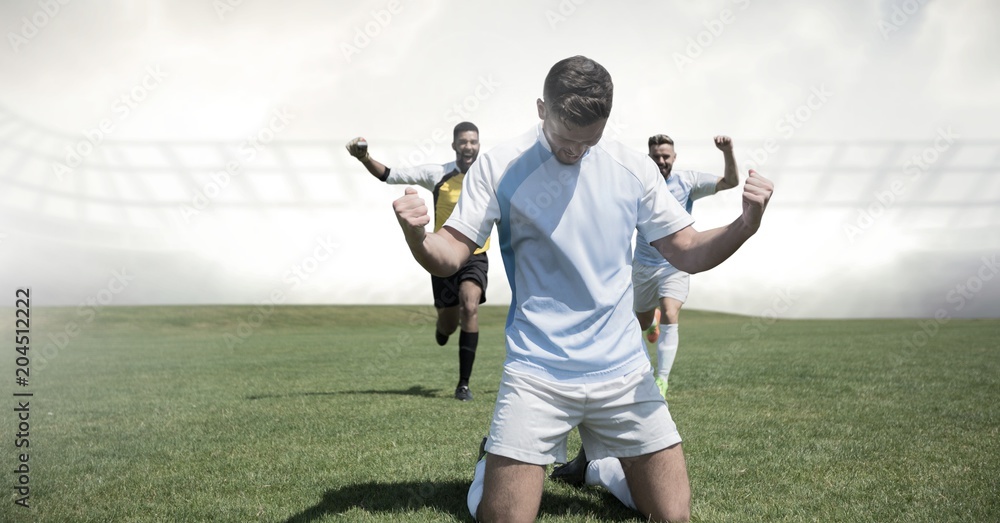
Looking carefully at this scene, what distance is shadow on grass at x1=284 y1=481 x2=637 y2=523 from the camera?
424cm

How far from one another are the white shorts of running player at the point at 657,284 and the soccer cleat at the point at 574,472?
403 centimetres

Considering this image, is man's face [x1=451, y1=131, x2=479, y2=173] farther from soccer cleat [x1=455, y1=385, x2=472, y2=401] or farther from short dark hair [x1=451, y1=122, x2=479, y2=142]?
soccer cleat [x1=455, y1=385, x2=472, y2=401]

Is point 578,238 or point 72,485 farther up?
point 578,238

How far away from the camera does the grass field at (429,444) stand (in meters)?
4.45

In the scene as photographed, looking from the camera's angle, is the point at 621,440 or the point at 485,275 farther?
the point at 485,275

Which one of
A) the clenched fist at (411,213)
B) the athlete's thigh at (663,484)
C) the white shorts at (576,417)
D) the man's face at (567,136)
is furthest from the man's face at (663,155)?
the clenched fist at (411,213)

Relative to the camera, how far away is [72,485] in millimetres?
5215

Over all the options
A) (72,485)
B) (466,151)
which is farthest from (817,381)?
(72,485)

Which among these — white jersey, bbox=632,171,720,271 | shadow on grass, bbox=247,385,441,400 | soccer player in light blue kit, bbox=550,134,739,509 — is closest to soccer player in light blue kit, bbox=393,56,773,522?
soccer player in light blue kit, bbox=550,134,739,509

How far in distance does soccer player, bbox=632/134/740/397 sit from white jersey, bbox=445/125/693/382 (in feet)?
14.0

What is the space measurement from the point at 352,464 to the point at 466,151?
178 inches

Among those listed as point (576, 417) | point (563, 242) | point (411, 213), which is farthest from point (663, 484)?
point (411, 213)

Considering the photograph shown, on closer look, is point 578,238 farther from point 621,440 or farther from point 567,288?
point 621,440

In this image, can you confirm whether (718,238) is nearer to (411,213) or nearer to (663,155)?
(411,213)
